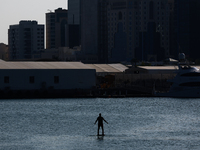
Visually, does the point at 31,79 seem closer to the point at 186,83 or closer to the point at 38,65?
the point at 38,65

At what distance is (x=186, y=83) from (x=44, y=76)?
116 ft

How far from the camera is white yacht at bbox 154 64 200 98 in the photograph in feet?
415

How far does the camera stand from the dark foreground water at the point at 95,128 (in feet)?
186

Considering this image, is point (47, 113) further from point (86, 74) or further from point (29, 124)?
point (86, 74)

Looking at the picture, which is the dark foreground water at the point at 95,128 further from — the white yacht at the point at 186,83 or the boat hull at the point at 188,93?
the boat hull at the point at 188,93

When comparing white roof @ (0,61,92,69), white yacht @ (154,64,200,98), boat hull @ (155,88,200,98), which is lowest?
boat hull @ (155,88,200,98)

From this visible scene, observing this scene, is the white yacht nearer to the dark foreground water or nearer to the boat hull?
the boat hull

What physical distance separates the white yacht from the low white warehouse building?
23301 millimetres

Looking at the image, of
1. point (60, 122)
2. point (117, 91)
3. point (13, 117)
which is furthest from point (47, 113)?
point (117, 91)

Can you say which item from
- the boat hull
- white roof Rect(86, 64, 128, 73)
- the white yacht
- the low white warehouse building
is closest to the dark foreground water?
the white yacht

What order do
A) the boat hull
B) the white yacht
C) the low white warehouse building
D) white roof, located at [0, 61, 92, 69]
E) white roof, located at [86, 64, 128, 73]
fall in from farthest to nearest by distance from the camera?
white roof, located at [86, 64, 128, 73] → white roof, located at [0, 61, 92, 69] → the low white warehouse building → the boat hull → the white yacht

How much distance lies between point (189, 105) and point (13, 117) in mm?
41026

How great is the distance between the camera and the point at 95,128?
70.4 metres

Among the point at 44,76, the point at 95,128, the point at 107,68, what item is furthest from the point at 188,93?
the point at 95,128
